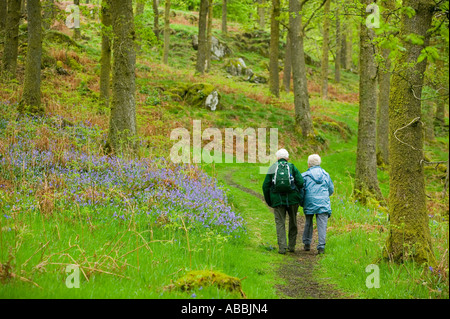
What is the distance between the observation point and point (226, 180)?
13.7 metres

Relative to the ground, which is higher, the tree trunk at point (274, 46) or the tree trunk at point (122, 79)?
the tree trunk at point (274, 46)

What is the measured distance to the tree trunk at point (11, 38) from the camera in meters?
14.5

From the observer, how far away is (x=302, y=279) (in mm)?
6203

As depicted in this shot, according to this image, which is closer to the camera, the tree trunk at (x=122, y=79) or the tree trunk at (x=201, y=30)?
the tree trunk at (x=122, y=79)

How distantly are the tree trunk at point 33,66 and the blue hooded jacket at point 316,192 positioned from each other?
30.7ft

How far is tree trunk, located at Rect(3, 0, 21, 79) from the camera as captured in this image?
47.7 ft

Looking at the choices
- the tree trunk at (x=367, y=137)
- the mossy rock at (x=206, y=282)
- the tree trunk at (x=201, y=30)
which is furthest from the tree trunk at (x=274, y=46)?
the mossy rock at (x=206, y=282)

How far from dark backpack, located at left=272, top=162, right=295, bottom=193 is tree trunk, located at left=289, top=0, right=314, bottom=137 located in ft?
39.1

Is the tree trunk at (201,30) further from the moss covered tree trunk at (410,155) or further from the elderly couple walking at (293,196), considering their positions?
the moss covered tree trunk at (410,155)

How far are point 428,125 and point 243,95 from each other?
12161mm

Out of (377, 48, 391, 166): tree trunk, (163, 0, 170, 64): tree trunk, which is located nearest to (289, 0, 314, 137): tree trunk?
(377, 48, 391, 166): tree trunk

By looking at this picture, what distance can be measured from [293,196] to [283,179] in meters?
0.45

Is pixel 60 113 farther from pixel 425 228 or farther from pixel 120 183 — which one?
pixel 425 228

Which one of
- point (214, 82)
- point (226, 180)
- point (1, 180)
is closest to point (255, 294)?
point (1, 180)
